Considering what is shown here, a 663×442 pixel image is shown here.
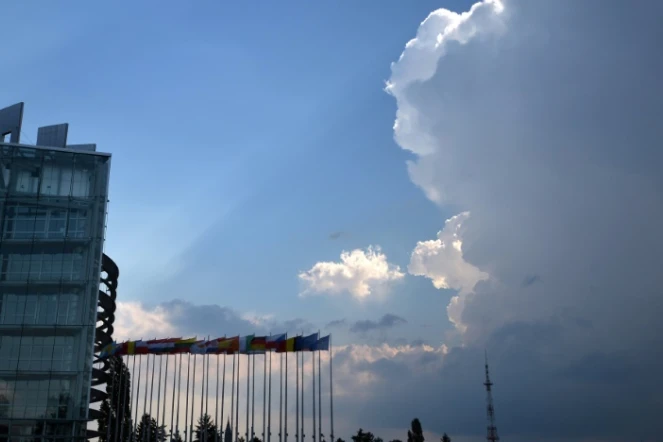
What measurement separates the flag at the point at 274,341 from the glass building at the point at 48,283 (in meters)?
22.2

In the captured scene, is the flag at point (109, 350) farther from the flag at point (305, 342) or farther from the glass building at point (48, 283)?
the flag at point (305, 342)

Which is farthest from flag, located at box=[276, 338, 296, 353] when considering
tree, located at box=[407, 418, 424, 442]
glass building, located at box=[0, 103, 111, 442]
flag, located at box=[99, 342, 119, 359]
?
tree, located at box=[407, 418, 424, 442]

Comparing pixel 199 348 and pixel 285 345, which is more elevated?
pixel 199 348

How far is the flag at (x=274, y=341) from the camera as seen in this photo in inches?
3100

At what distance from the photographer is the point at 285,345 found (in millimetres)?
78438

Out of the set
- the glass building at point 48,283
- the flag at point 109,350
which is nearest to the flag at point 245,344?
the flag at point 109,350

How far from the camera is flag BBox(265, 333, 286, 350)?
258ft

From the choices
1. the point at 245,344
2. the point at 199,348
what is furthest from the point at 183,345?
the point at 245,344

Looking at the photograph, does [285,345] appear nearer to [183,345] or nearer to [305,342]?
[305,342]

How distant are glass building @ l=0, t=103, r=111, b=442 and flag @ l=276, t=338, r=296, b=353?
2266 cm

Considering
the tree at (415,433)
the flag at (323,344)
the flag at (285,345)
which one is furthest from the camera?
the tree at (415,433)

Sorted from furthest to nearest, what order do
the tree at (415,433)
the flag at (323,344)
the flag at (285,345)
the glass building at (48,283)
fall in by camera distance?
the tree at (415,433)
the flag at (285,345)
the flag at (323,344)
the glass building at (48,283)

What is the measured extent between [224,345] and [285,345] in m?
7.88

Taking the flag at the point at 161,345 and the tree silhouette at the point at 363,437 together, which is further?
the tree silhouette at the point at 363,437
